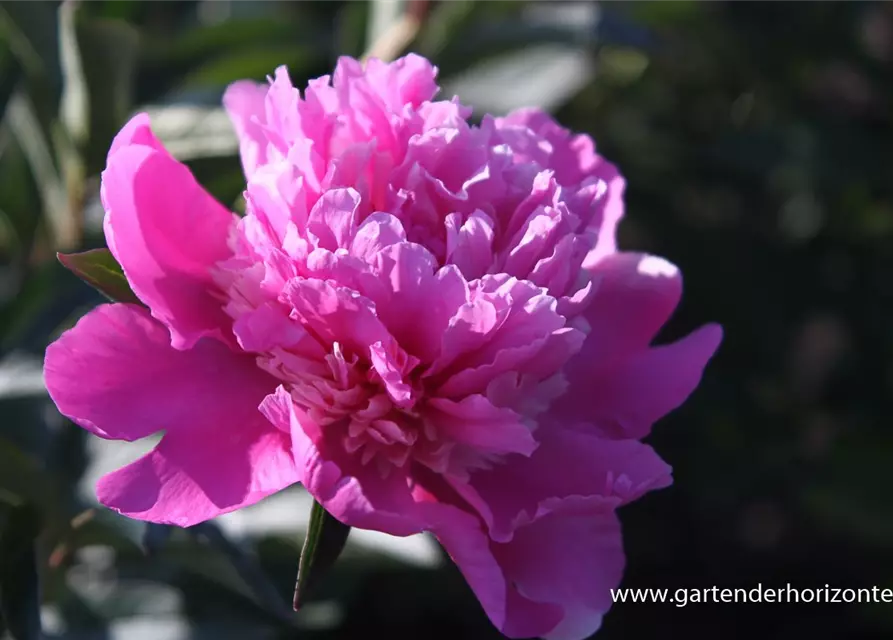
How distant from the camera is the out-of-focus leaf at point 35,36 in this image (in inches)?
34.1

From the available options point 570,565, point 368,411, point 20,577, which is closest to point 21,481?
point 20,577

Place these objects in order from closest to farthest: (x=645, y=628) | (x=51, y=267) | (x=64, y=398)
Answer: (x=64, y=398)
(x=51, y=267)
(x=645, y=628)

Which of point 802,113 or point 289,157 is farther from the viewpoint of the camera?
point 802,113

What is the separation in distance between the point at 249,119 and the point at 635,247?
0.93m

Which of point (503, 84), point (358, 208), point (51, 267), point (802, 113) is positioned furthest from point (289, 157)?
point (802, 113)

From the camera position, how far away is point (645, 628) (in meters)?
1.42

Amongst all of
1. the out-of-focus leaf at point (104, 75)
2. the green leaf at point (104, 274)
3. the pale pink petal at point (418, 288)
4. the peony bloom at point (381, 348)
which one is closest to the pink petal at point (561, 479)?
the peony bloom at point (381, 348)

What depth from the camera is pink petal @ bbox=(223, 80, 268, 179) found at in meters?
0.63

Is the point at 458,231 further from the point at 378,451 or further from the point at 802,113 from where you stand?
the point at 802,113

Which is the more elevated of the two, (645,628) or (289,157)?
(289,157)

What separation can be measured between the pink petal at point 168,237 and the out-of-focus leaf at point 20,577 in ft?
0.67

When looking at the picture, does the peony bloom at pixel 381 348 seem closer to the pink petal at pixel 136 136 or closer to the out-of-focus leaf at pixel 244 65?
the pink petal at pixel 136 136

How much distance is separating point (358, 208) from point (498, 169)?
0.32 ft

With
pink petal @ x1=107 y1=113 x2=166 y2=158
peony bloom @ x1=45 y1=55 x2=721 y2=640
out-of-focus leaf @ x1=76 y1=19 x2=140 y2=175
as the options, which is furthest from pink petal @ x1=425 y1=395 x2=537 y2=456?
out-of-focus leaf @ x1=76 y1=19 x2=140 y2=175
